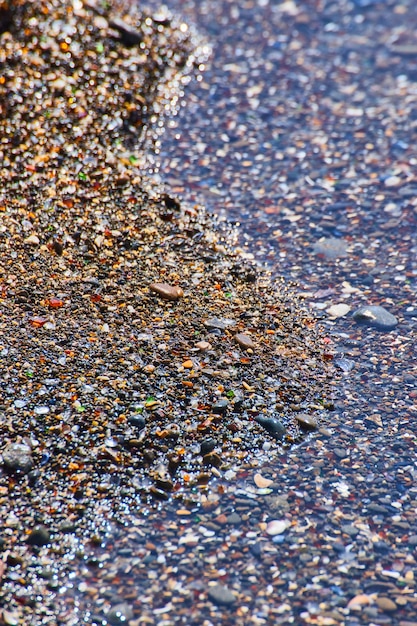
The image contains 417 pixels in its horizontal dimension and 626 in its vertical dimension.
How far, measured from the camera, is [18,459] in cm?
263

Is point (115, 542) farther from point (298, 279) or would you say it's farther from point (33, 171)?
point (33, 171)

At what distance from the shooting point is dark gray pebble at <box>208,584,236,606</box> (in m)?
2.37

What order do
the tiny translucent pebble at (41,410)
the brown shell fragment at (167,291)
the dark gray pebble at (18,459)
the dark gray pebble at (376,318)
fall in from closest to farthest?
the dark gray pebble at (18,459)
the tiny translucent pebble at (41,410)
the brown shell fragment at (167,291)
the dark gray pebble at (376,318)

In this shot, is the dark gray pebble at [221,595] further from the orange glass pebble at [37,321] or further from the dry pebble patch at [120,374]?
the orange glass pebble at [37,321]

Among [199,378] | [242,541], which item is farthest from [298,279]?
[242,541]

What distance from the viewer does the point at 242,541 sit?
8.35ft

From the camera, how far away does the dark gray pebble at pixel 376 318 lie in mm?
3404

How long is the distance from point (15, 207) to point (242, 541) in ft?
6.46

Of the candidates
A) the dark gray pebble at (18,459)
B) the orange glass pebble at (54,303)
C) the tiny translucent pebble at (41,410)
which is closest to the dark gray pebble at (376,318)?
the orange glass pebble at (54,303)

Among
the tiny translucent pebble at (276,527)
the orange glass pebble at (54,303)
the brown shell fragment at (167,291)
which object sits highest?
the brown shell fragment at (167,291)

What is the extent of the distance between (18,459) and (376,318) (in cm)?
170

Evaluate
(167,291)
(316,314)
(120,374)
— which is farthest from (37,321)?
(316,314)

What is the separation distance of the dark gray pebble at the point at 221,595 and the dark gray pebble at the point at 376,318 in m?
1.47

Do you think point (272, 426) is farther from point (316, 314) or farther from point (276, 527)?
point (316, 314)
